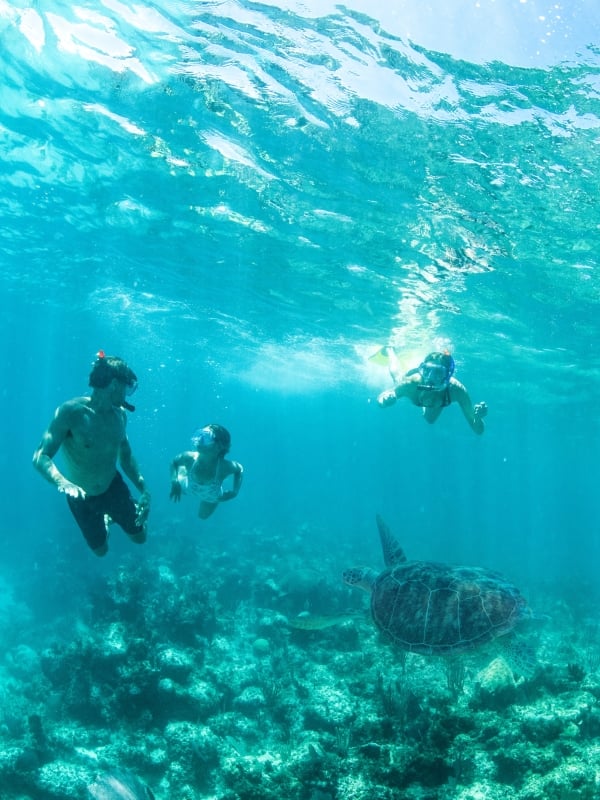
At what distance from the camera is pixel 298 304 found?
2394 centimetres

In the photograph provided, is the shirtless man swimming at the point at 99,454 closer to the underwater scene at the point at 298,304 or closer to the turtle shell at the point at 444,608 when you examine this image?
the underwater scene at the point at 298,304

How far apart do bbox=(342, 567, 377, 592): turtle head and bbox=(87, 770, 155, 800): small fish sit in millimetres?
3671

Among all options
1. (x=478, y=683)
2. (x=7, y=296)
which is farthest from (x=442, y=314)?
(x=7, y=296)

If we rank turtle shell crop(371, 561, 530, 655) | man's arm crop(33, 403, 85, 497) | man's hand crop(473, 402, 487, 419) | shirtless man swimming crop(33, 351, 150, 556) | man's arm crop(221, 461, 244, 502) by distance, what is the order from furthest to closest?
man's arm crop(221, 461, 244, 502)
man's hand crop(473, 402, 487, 419)
shirtless man swimming crop(33, 351, 150, 556)
turtle shell crop(371, 561, 530, 655)
man's arm crop(33, 403, 85, 497)

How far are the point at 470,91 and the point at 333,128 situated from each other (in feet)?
10.1

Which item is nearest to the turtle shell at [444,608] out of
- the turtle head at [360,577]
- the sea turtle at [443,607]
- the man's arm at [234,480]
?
the sea turtle at [443,607]

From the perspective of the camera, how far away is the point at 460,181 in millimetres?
11656

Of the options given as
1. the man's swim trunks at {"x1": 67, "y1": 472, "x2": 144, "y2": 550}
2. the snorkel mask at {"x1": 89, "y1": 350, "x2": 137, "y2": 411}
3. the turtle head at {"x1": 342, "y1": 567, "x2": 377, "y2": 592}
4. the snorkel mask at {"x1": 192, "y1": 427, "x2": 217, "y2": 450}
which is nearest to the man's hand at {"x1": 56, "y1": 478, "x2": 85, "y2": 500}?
the snorkel mask at {"x1": 89, "y1": 350, "x2": 137, "y2": 411}

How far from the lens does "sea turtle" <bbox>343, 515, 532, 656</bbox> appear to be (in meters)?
6.13

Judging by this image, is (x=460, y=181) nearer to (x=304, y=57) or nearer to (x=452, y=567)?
(x=304, y=57)

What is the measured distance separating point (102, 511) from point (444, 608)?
547 centimetres

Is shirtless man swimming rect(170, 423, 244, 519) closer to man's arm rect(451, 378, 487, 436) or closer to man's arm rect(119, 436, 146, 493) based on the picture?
man's arm rect(119, 436, 146, 493)

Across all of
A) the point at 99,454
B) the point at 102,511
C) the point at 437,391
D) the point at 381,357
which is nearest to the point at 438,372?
the point at 437,391

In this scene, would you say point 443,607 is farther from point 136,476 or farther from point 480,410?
point 136,476
